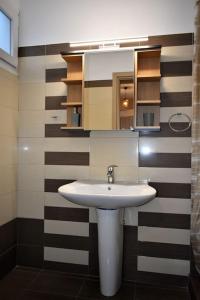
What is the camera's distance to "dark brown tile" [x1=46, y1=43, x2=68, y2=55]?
7.40 feet

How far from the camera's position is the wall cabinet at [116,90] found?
2.05 metres

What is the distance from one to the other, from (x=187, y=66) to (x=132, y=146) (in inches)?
31.5

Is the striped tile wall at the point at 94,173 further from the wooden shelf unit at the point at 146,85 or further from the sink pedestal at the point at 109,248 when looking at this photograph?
the sink pedestal at the point at 109,248

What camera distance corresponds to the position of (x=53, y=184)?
7.47 ft

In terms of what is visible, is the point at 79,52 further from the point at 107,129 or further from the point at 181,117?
the point at 181,117

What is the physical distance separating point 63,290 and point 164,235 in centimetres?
94

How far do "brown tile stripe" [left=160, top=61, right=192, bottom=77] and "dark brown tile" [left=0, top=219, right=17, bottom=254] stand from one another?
6.21 feet

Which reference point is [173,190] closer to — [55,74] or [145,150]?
[145,150]

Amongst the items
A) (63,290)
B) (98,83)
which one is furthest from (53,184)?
(98,83)

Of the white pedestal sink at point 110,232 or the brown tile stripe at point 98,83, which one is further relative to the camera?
the brown tile stripe at point 98,83

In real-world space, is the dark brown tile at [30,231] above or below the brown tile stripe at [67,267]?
above

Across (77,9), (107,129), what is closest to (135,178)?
(107,129)

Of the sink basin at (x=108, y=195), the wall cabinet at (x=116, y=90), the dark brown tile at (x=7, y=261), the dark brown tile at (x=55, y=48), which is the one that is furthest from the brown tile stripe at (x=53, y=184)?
the dark brown tile at (x=55, y=48)

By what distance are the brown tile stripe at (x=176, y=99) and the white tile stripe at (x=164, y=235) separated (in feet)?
3.44
